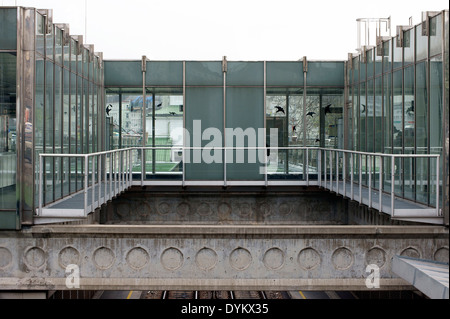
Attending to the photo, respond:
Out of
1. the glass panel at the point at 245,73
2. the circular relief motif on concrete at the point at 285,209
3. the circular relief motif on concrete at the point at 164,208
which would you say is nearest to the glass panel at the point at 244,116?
the glass panel at the point at 245,73

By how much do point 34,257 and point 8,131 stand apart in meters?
2.65

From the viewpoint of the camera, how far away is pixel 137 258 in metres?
11.6

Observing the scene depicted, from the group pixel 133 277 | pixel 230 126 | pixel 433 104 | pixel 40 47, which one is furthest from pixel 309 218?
pixel 40 47

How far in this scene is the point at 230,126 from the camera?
19.9 m

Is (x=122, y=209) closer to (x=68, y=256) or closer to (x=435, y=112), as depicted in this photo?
(x=68, y=256)

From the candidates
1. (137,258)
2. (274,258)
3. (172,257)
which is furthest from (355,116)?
(137,258)

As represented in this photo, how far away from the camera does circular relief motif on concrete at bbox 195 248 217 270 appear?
11555 mm

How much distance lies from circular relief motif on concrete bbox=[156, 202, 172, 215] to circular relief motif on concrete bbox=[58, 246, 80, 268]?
7038mm

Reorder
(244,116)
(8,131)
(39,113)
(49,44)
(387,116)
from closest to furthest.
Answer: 1. (8,131)
2. (39,113)
3. (49,44)
4. (387,116)
5. (244,116)

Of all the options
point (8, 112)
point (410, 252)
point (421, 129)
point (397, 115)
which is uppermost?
point (397, 115)

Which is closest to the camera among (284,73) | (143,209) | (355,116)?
(143,209)

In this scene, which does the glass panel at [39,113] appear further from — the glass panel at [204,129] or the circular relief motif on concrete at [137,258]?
the glass panel at [204,129]

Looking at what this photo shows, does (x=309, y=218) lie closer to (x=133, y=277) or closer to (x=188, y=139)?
(x=188, y=139)
